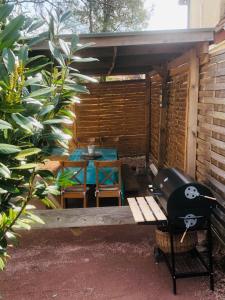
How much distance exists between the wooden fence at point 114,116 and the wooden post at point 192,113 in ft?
17.4

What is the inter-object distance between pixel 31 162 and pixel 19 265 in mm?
2524

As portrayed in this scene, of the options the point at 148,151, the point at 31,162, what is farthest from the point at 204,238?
the point at 148,151

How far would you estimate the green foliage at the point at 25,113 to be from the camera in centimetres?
139

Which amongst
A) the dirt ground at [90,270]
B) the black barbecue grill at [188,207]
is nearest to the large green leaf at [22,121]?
the black barbecue grill at [188,207]

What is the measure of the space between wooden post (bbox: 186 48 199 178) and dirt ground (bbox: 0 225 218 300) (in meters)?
1.18

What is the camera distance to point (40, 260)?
3.90m

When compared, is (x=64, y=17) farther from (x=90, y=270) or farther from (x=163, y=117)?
(x=163, y=117)

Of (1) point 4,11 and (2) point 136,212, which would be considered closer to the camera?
(1) point 4,11

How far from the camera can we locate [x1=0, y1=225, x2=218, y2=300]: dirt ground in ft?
10.5

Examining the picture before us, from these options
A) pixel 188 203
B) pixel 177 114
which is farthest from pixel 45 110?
pixel 177 114

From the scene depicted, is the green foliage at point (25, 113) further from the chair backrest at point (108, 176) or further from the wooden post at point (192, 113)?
the chair backrest at point (108, 176)

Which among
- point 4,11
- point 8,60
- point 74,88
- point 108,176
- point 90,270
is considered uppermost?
point 4,11

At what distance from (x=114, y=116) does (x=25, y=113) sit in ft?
27.3

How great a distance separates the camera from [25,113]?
1460mm
